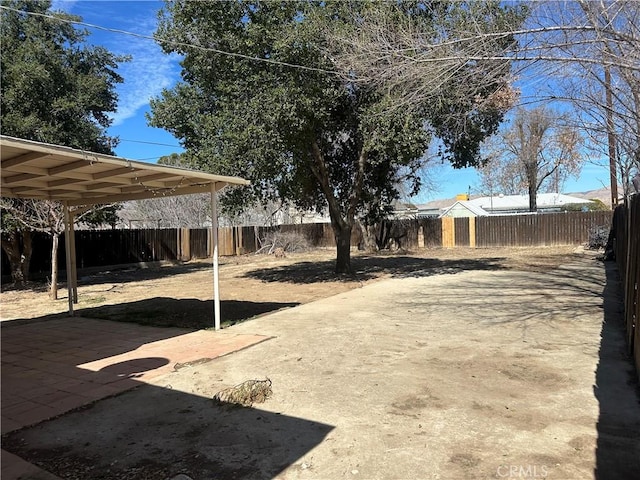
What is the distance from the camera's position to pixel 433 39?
8305 millimetres

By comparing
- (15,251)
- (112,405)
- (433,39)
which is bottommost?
(112,405)

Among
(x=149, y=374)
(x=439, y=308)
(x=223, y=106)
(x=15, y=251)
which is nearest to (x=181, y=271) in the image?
(x=15, y=251)

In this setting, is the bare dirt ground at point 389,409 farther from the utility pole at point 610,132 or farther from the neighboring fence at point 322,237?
the neighboring fence at point 322,237

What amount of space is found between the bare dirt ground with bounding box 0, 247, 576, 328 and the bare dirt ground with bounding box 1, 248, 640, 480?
245 cm

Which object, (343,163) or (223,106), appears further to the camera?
(343,163)

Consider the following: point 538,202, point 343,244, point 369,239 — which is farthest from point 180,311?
point 538,202

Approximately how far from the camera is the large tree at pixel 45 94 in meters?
13.8

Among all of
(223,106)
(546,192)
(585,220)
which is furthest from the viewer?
(546,192)

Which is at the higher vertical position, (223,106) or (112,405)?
(223,106)

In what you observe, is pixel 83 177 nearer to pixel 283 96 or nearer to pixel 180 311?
pixel 180 311

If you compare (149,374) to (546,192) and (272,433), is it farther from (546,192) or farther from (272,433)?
(546,192)

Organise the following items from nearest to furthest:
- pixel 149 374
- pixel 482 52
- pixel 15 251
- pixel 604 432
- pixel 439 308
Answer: pixel 604 432
pixel 149 374
pixel 482 52
pixel 439 308
pixel 15 251

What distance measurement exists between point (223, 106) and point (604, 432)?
10.5 metres

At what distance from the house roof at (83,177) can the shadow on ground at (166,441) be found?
107 inches
